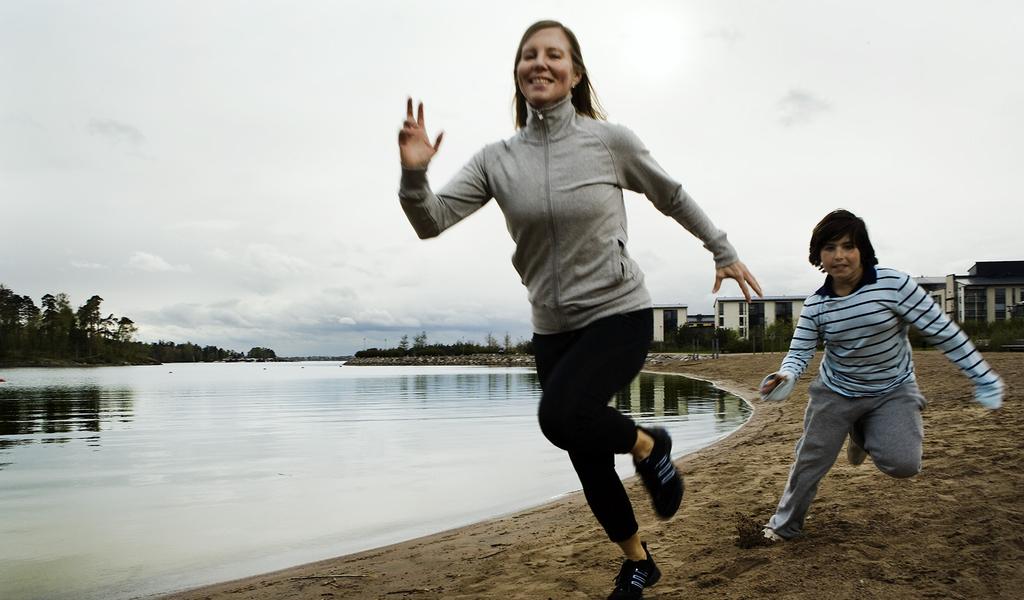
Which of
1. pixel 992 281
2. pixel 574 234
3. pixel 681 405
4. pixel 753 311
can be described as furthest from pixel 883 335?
pixel 753 311

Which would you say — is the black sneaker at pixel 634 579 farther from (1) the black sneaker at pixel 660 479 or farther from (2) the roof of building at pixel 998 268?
(2) the roof of building at pixel 998 268

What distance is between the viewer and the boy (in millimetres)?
3326

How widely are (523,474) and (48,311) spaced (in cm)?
11327

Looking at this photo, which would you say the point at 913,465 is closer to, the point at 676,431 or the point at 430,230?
the point at 430,230

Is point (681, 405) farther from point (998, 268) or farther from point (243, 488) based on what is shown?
point (998, 268)

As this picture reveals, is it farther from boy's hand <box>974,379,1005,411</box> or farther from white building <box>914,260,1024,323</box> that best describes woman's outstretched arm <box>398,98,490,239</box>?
white building <box>914,260,1024,323</box>

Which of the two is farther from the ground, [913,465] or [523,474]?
[913,465]

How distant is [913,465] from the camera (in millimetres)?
3303

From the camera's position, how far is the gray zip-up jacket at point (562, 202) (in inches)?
103

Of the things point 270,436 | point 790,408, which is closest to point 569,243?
point 270,436

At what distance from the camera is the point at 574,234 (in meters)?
2.62

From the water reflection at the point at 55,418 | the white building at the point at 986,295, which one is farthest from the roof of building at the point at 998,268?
the water reflection at the point at 55,418

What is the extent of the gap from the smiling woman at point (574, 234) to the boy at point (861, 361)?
0.81m

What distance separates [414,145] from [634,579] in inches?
80.7
